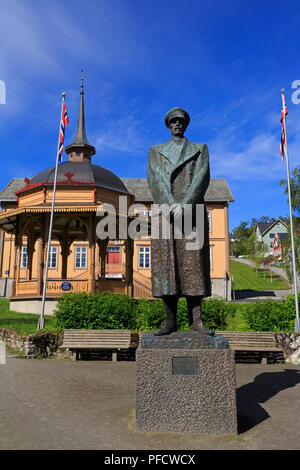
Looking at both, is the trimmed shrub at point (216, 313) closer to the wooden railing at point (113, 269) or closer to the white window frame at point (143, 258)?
the wooden railing at point (113, 269)

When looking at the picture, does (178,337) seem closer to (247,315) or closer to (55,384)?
(55,384)

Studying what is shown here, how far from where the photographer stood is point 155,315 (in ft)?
33.6

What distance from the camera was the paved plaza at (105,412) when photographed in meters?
3.47

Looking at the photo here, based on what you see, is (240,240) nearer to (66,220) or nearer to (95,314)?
(66,220)

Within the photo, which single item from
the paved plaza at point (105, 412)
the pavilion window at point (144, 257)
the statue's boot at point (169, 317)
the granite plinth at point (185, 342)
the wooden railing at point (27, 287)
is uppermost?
the pavilion window at point (144, 257)

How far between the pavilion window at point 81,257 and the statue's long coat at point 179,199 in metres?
26.6

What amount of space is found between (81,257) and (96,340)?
22639mm

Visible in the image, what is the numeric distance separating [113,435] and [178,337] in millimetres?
1220

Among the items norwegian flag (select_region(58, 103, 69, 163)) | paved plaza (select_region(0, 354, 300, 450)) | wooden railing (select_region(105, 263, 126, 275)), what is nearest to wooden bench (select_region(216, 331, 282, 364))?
paved plaza (select_region(0, 354, 300, 450))

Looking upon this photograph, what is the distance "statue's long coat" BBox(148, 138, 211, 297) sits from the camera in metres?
4.13

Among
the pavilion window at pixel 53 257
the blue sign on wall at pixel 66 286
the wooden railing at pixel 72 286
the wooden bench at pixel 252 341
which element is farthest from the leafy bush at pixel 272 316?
the pavilion window at pixel 53 257

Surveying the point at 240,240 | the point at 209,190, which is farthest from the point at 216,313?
the point at 240,240
